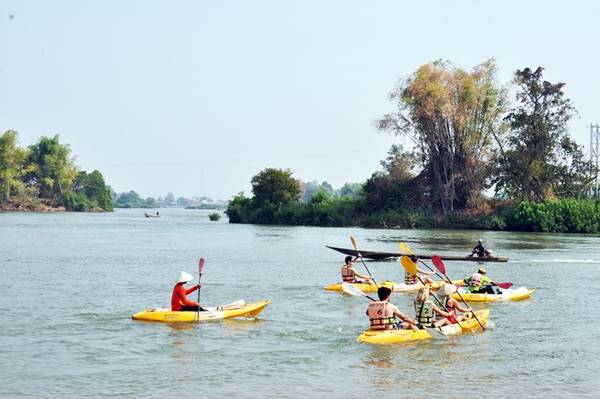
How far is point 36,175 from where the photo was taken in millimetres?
134500

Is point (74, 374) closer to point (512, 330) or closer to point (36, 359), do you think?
point (36, 359)

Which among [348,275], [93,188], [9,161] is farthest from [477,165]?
[93,188]

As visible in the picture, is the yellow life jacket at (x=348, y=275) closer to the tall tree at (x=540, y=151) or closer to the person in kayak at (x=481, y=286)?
the person in kayak at (x=481, y=286)

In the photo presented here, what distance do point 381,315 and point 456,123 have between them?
5943 centimetres

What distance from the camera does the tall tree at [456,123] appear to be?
75.2 m

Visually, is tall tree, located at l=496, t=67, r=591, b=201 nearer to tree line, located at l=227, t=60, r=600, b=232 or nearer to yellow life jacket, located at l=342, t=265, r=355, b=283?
tree line, located at l=227, t=60, r=600, b=232

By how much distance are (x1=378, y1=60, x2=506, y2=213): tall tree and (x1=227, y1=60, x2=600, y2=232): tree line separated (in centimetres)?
9

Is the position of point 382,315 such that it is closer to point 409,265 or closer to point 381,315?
point 381,315

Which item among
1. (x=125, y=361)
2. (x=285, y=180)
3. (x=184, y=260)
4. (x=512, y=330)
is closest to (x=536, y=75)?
(x=285, y=180)

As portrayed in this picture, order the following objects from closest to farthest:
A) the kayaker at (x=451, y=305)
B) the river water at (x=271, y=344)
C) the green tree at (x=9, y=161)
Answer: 1. the river water at (x=271, y=344)
2. the kayaker at (x=451, y=305)
3. the green tree at (x=9, y=161)

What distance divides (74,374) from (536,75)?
63.7 metres

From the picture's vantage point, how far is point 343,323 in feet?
71.9

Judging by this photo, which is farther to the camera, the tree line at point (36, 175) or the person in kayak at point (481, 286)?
the tree line at point (36, 175)

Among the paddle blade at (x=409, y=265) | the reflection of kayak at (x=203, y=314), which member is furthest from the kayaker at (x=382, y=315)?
the reflection of kayak at (x=203, y=314)
